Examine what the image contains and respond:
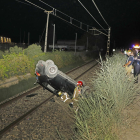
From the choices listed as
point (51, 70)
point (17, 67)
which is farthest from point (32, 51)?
point (51, 70)

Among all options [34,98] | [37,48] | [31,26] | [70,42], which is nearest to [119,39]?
[70,42]

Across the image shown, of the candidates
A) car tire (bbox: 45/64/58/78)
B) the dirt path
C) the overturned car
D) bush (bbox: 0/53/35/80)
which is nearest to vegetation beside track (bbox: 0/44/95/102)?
bush (bbox: 0/53/35/80)

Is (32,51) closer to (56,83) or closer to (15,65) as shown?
(15,65)

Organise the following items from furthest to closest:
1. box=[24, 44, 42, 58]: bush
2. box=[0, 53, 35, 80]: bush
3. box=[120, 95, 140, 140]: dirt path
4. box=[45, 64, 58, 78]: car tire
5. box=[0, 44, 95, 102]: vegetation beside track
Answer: box=[24, 44, 42, 58]: bush
box=[0, 53, 35, 80]: bush
box=[0, 44, 95, 102]: vegetation beside track
box=[45, 64, 58, 78]: car tire
box=[120, 95, 140, 140]: dirt path

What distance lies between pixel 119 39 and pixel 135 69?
89453 mm

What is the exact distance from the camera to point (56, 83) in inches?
272

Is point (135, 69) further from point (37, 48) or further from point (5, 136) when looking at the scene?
point (37, 48)

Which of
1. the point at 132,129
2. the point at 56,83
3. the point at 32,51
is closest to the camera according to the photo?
the point at 132,129

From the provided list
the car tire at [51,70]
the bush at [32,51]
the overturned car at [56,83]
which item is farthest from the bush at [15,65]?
the car tire at [51,70]

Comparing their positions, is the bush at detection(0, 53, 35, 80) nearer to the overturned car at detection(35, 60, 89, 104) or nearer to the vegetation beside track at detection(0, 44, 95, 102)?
the vegetation beside track at detection(0, 44, 95, 102)

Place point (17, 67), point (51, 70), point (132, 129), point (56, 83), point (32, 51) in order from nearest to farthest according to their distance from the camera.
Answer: point (132, 129)
point (51, 70)
point (56, 83)
point (17, 67)
point (32, 51)

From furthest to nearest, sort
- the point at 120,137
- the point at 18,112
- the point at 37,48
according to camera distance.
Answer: the point at 37,48 < the point at 18,112 < the point at 120,137

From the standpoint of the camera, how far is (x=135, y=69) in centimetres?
1038

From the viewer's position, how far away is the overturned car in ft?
21.3
